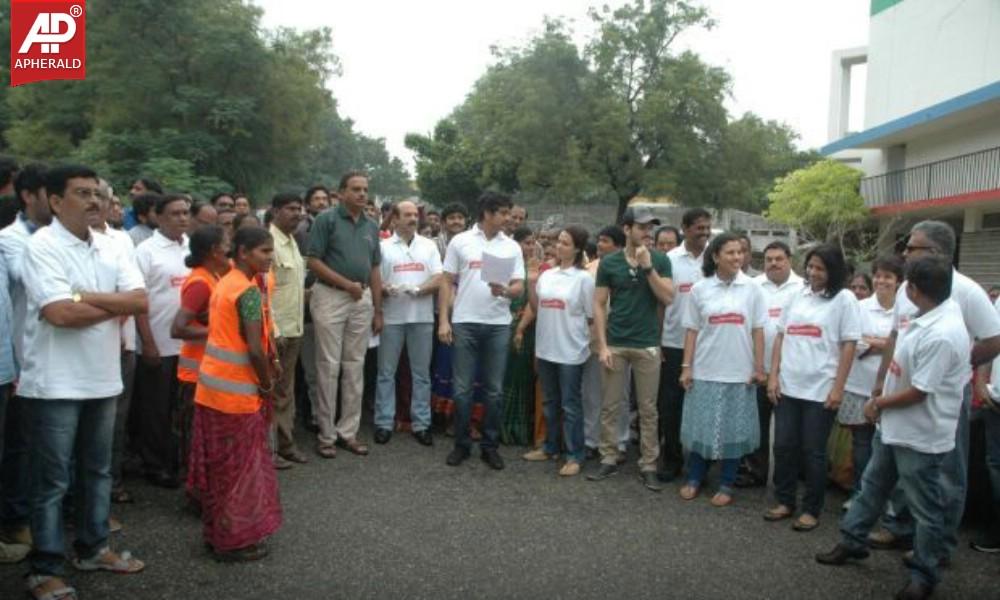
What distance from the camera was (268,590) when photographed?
3584 millimetres

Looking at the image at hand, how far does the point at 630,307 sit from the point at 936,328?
2.18 meters

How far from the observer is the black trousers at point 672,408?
5695 mm

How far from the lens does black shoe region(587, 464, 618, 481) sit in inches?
216

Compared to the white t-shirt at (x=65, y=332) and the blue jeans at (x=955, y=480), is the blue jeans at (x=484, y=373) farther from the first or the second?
the blue jeans at (x=955, y=480)

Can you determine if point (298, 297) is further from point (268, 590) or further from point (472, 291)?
point (268, 590)

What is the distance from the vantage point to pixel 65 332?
133 inches

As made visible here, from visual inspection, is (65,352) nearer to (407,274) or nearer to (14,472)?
(14,472)

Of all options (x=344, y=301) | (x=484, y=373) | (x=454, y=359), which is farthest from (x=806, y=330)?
(x=344, y=301)

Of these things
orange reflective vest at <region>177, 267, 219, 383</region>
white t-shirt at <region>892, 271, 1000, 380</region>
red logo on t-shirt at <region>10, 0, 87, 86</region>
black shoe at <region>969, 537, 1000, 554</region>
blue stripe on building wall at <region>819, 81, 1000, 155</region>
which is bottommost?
black shoe at <region>969, 537, 1000, 554</region>

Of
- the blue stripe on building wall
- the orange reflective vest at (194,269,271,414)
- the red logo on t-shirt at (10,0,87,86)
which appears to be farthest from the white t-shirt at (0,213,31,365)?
the blue stripe on building wall

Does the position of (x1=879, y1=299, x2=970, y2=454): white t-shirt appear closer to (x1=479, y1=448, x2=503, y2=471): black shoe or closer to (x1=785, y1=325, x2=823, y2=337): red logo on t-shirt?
(x1=785, y1=325, x2=823, y2=337): red logo on t-shirt

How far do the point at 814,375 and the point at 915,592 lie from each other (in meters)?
1.37

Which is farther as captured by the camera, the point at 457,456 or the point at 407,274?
the point at 407,274

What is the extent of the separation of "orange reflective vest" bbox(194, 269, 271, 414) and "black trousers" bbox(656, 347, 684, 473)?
319cm
